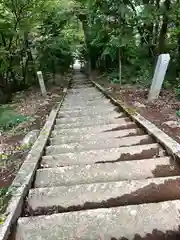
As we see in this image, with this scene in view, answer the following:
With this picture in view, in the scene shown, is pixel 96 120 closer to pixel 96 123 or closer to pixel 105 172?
pixel 96 123

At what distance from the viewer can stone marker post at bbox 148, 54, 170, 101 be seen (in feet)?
18.4

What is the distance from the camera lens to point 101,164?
268 centimetres

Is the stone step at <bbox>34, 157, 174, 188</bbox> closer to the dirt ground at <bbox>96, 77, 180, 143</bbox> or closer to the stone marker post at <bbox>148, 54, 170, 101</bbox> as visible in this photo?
the dirt ground at <bbox>96, 77, 180, 143</bbox>

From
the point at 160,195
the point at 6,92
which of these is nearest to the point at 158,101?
the point at 160,195

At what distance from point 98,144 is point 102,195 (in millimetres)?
1368

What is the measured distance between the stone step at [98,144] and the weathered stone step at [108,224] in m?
1.52

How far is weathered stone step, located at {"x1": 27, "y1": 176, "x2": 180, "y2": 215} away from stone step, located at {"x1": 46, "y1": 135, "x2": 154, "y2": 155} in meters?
1.14

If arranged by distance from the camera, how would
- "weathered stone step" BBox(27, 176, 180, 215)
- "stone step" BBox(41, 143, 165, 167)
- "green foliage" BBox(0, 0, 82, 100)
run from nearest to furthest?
"weathered stone step" BBox(27, 176, 180, 215) → "stone step" BBox(41, 143, 165, 167) → "green foliage" BBox(0, 0, 82, 100)

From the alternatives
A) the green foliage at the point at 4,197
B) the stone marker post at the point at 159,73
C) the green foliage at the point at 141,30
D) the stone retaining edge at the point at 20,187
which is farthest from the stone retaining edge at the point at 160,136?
the green foliage at the point at 141,30

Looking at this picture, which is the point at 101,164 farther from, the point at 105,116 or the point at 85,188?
the point at 105,116

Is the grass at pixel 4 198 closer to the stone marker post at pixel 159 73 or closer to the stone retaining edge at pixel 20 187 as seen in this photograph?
the stone retaining edge at pixel 20 187

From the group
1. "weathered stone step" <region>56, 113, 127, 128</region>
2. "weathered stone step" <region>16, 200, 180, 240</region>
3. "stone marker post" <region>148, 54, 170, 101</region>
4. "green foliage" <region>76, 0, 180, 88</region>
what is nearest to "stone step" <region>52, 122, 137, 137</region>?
"weathered stone step" <region>56, 113, 127, 128</region>

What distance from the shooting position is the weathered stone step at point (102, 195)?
2078 millimetres

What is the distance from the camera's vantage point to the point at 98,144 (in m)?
3.47
